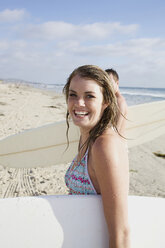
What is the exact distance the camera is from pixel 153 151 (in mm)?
4875

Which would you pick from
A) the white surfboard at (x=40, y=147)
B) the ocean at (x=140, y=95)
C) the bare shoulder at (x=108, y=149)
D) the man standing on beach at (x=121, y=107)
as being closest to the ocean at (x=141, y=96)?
the ocean at (x=140, y=95)

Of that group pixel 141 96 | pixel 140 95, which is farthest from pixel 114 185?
pixel 140 95

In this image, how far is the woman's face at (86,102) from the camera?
3.89 feet

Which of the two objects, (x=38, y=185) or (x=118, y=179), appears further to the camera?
(x=38, y=185)

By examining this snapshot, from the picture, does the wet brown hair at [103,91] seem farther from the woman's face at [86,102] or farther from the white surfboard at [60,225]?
the white surfboard at [60,225]

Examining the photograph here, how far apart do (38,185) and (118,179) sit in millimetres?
2428

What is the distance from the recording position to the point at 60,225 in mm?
1136

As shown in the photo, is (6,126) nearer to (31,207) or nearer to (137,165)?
(137,165)

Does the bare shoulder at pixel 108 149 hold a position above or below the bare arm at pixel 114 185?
above

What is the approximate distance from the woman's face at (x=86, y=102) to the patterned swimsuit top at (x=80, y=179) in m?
0.22

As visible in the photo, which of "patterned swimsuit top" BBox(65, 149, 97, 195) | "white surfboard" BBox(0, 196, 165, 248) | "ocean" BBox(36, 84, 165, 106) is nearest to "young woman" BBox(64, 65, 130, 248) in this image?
"patterned swimsuit top" BBox(65, 149, 97, 195)

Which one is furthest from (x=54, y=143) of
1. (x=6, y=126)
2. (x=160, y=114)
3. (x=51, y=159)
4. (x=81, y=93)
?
(x=6, y=126)

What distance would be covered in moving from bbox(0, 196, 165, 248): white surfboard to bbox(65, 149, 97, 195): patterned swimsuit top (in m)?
0.05

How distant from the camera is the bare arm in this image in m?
0.89
